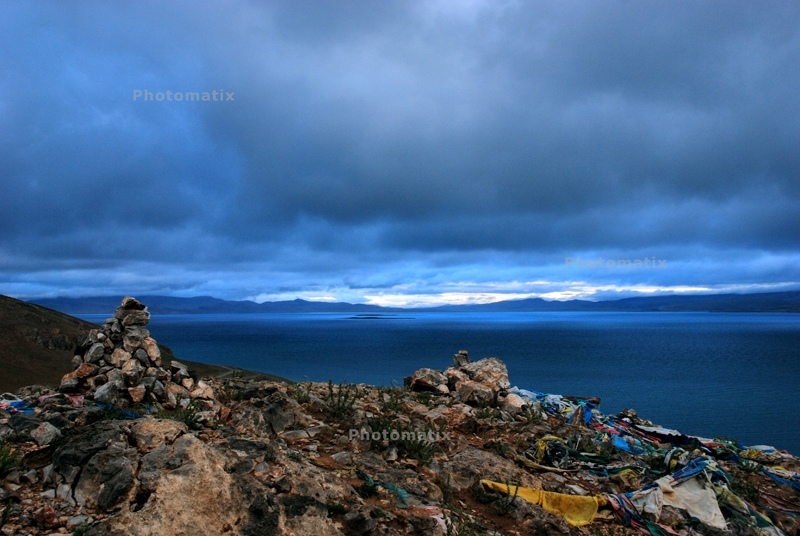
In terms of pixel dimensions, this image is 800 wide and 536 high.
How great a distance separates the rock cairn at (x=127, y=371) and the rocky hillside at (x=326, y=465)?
3 cm

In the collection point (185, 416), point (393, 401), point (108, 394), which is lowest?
point (393, 401)

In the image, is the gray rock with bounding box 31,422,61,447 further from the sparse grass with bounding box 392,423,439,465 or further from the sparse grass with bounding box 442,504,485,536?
the sparse grass with bounding box 442,504,485,536

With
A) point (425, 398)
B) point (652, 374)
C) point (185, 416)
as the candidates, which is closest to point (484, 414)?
point (425, 398)

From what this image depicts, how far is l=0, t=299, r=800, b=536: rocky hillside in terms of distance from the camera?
5.88m

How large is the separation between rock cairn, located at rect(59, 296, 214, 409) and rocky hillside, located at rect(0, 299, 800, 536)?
3cm

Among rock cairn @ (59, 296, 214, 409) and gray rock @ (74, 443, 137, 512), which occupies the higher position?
rock cairn @ (59, 296, 214, 409)

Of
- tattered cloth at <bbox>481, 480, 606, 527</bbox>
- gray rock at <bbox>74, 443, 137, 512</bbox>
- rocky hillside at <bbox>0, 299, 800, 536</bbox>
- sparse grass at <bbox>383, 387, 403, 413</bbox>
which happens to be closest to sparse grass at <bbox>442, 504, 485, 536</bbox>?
rocky hillside at <bbox>0, 299, 800, 536</bbox>

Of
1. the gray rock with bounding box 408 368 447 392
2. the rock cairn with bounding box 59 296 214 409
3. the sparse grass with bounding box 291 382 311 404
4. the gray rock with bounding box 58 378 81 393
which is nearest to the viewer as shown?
the rock cairn with bounding box 59 296 214 409

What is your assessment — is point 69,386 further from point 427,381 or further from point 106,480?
point 427,381

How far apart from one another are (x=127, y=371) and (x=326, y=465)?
16.4 ft

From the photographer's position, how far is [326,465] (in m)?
7.99

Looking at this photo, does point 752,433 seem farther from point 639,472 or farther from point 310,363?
point 310,363

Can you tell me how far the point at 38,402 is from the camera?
29.8 ft

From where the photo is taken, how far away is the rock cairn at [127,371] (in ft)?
31.1
